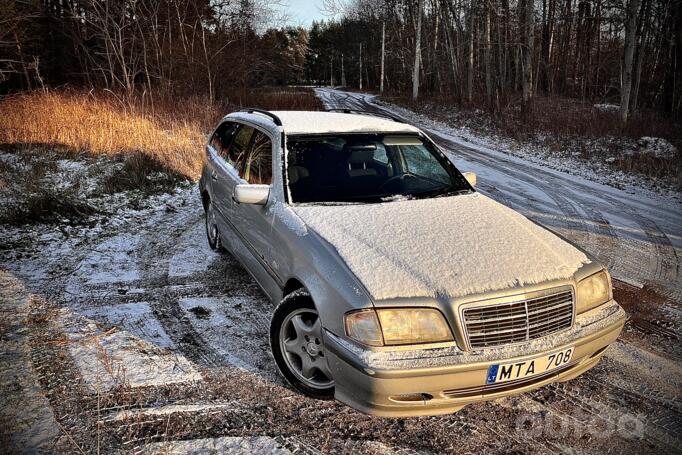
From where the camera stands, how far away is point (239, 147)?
436 cm

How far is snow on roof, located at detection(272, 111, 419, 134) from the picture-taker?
3777 mm

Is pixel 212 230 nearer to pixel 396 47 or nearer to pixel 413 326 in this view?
pixel 413 326

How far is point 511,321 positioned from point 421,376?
1.87 feet

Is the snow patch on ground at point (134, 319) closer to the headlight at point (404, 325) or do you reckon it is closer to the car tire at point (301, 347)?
the car tire at point (301, 347)

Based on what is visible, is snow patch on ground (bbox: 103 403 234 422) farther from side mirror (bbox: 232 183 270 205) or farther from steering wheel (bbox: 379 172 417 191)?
steering wheel (bbox: 379 172 417 191)

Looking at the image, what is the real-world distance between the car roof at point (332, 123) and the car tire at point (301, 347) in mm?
1610

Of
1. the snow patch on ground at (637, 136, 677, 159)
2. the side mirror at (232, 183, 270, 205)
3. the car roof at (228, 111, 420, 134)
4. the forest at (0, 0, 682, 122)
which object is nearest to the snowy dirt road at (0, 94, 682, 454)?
the side mirror at (232, 183, 270, 205)

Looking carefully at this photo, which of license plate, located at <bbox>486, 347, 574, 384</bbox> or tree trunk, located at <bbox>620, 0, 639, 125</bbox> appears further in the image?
tree trunk, located at <bbox>620, 0, 639, 125</bbox>

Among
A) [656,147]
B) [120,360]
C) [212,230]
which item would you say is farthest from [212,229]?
[656,147]

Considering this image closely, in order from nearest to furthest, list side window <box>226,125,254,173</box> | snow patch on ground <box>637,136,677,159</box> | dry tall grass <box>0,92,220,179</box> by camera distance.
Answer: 1. side window <box>226,125,254,173</box>
2. dry tall grass <box>0,92,220,179</box>
3. snow patch on ground <box>637,136,677,159</box>

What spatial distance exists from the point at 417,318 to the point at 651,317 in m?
2.72

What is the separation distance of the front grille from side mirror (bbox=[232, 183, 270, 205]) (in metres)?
1.71

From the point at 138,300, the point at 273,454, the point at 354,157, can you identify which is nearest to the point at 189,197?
the point at 138,300

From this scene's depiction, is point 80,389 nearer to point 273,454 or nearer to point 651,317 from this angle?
point 273,454
